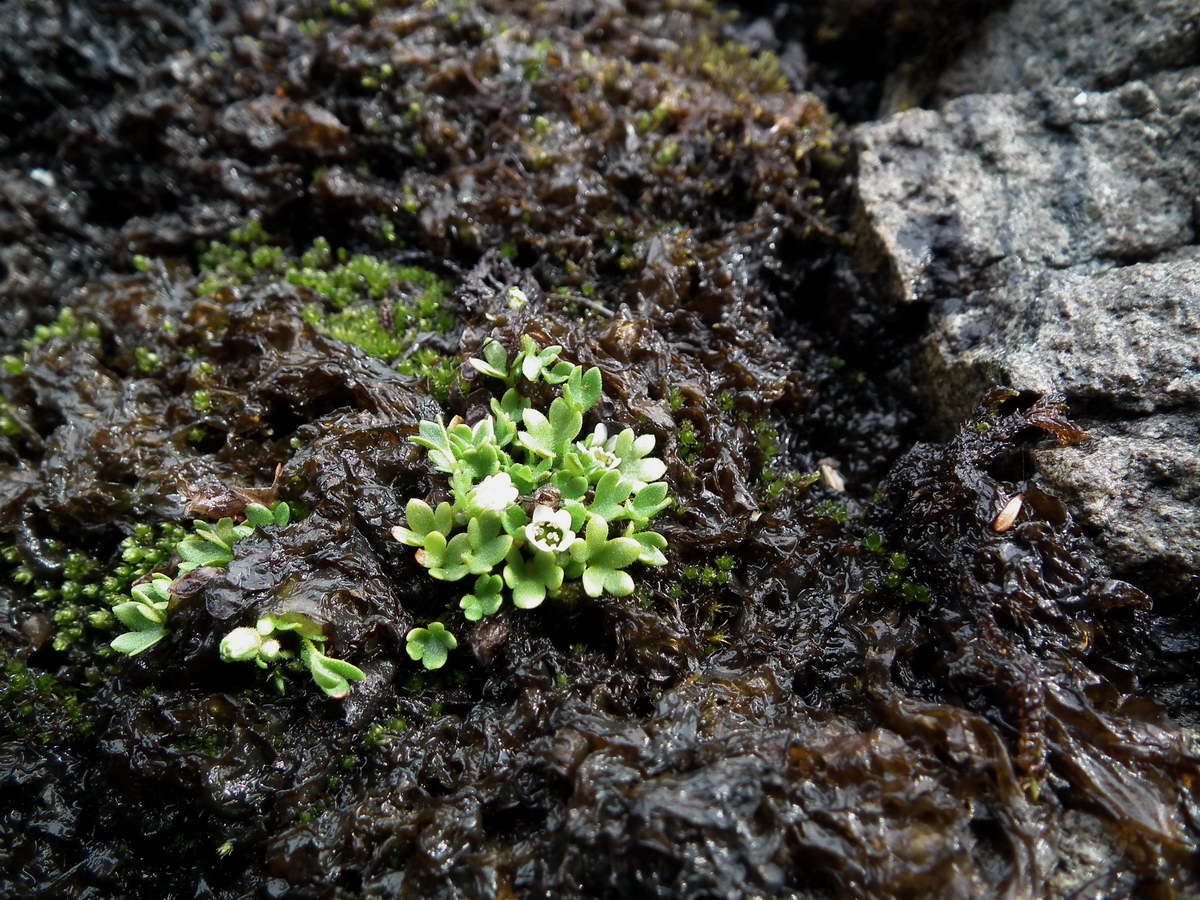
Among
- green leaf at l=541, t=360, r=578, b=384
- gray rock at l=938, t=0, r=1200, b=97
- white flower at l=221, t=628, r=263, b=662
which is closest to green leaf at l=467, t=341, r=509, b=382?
green leaf at l=541, t=360, r=578, b=384

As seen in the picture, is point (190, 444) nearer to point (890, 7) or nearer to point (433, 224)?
point (433, 224)

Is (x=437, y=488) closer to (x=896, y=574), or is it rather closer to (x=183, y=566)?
(x=183, y=566)

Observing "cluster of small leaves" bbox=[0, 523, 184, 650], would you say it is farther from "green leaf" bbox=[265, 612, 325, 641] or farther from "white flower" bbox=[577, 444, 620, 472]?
"white flower" bbox=[577, 444, 620, 472]

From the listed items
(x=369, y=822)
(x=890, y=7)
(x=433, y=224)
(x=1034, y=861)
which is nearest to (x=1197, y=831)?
(x=1034, y=861)

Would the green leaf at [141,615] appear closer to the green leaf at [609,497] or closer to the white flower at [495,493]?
the white flower at [495,493]

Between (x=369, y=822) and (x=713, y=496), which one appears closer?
(x=369, y=822)

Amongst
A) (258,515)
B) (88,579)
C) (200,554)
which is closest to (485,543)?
(258,515)

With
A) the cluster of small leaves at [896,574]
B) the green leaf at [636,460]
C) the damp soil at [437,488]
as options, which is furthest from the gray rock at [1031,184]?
the green leaf at [636,460]
